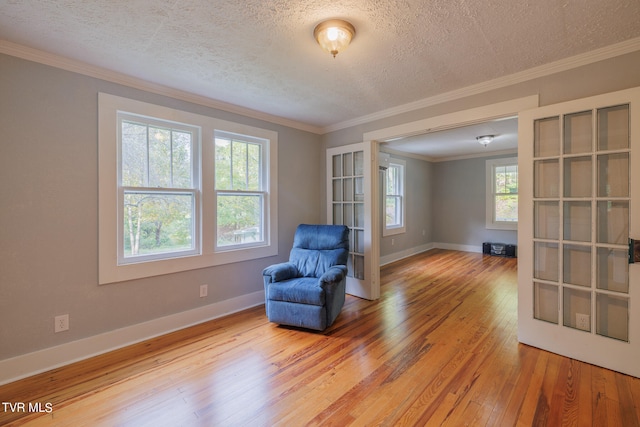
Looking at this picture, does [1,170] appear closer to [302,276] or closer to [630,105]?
[302,276]

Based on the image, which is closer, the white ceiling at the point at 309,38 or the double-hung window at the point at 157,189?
the white ceiling at the point at 309,38

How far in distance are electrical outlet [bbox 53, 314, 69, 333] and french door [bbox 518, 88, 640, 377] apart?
3926mm

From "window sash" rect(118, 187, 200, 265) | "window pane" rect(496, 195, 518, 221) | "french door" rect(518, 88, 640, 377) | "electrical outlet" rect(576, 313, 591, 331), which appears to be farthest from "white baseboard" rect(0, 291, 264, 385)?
"window pane" rect(496, 195, 518, 221)

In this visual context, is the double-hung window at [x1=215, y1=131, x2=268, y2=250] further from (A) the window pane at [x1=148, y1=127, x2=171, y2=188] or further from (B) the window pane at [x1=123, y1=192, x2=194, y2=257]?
(A) the window pane at [x1=148, y1=127, x2=171, y2=188]

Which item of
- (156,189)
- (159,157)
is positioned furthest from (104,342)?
(159,157)

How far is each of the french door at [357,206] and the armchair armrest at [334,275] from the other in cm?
81

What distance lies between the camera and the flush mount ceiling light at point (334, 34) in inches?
73.2

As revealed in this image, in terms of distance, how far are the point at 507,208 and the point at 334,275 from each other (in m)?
5.68

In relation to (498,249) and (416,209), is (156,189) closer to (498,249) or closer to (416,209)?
(416,209)

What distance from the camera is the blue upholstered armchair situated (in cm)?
281

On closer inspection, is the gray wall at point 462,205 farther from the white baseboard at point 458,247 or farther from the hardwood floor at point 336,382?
the hardwood floor at point 336,382

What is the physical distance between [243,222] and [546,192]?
316 cm

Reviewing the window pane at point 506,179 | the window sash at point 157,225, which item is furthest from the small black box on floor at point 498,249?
the window sash at point 157,225

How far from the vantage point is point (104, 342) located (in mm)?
Answer: 2533
